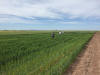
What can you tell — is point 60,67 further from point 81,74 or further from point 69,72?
point 81,74

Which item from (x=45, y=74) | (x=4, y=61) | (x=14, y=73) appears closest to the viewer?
(x=45, y=74)

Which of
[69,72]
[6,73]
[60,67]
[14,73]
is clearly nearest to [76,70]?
[69,72]

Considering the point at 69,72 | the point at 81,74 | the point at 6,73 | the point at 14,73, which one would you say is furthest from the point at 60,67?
the point at 6,73

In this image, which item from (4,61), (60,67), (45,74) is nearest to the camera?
(45,74)

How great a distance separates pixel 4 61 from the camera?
328 inches

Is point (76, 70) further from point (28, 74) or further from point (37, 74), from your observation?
point (28, 74)

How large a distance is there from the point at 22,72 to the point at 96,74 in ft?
13.7

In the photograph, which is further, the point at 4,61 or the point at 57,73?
the point at 4,61

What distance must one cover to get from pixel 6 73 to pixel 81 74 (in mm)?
4223

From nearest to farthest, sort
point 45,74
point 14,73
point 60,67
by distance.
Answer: point 45,74 → point 14,73 → point 60,67

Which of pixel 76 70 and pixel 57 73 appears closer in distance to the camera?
pixel 57 73

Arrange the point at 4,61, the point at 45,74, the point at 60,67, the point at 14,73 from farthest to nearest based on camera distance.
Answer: the point at 4,61
the point at 60,67
the point at 14,73
the point at 45,74

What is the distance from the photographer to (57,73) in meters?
5.73

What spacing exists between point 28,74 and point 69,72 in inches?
92.7
